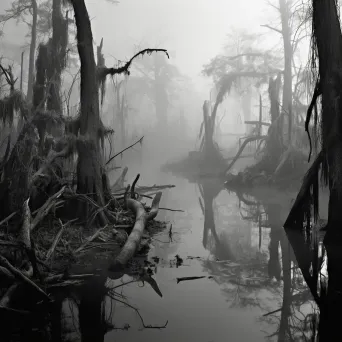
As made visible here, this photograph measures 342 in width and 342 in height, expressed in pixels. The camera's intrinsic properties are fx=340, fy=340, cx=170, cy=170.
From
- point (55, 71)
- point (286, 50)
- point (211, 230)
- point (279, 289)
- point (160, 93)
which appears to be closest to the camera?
point (279, 289)

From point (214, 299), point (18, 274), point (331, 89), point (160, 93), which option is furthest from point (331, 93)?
point (160, 93)

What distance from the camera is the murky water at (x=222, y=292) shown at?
3865 mm

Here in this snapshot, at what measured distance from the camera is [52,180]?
807cm

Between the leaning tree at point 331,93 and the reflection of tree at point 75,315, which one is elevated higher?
the leaning tree at point 331,93

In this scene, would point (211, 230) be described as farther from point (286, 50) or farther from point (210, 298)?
point (286, 50)

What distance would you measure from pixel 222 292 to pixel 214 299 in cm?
28

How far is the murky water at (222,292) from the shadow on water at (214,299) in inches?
0.5

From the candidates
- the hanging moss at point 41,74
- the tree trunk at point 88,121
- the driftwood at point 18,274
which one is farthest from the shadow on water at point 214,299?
the hanging moss at point 41,74

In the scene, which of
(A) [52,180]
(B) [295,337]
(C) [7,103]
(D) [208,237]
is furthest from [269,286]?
(C) [7,103]

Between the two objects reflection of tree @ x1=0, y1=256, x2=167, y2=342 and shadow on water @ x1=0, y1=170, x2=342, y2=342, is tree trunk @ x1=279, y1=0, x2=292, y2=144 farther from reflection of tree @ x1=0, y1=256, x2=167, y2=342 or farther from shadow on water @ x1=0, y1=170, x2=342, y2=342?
reflection of tree @ x1=0, y1=256, x2=167, y2=342

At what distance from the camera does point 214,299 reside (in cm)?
470

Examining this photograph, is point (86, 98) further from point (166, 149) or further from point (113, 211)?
point (166, 149)

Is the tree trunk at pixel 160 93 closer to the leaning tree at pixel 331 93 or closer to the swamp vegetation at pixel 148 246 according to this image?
the swamp vegetation at pixel 148 246

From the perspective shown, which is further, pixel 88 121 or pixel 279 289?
pixel 88 121
